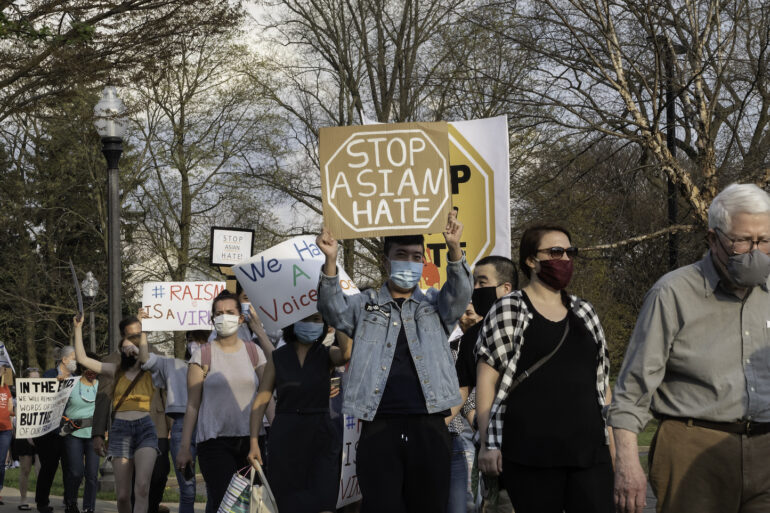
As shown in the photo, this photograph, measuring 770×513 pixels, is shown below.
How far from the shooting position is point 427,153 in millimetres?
6746

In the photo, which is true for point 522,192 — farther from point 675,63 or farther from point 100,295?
point 100,295

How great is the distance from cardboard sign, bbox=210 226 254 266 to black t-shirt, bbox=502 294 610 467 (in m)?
9.11

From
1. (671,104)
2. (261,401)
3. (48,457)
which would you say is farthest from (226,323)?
(671,104)

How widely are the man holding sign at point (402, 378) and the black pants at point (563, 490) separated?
85 cm

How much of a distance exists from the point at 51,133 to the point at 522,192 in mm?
23172

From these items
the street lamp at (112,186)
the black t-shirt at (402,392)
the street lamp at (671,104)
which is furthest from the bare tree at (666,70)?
the black t-shirt at (402,392)

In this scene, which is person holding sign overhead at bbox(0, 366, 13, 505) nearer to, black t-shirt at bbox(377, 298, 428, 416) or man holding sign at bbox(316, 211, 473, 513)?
man holding sign at bbox(316, 211, 473, 513)

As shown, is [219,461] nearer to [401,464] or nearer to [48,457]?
[401,464]

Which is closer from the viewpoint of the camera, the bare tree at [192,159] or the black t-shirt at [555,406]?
the black t-shirt at [555,406]

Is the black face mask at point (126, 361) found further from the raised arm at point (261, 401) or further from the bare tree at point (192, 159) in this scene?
the bare tree at point (192, 159)

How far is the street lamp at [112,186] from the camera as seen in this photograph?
44.8ft

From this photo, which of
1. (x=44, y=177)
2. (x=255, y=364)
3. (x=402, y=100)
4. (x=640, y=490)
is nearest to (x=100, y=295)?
(x=44, y=177)

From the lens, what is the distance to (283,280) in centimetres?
845

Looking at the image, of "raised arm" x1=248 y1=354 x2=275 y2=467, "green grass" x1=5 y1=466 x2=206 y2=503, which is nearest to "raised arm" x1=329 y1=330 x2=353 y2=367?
"raised arm" x1=248 y1=354 x2=275 y2=467
